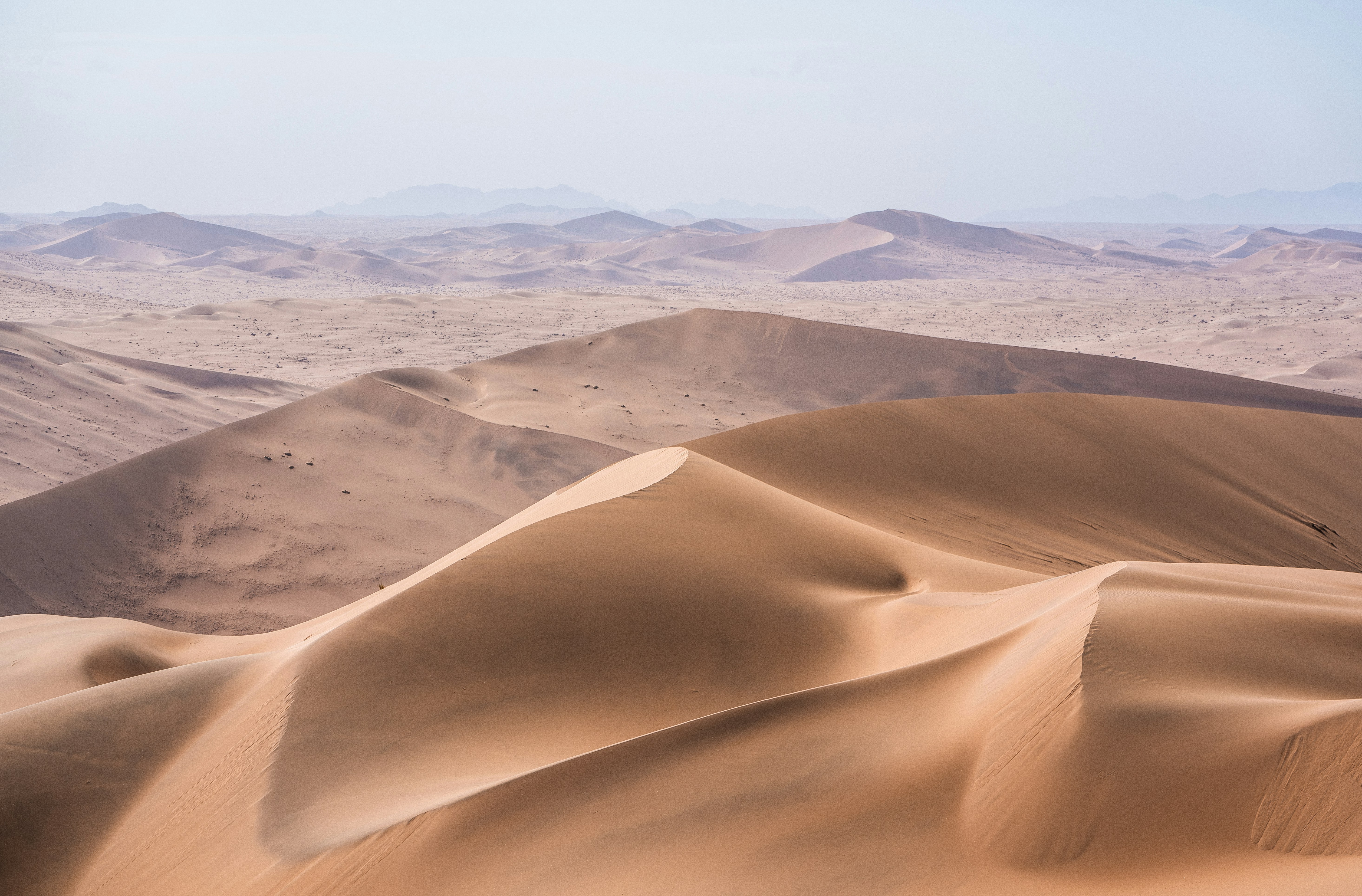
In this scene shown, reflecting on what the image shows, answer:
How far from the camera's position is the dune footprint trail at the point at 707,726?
10.3ft

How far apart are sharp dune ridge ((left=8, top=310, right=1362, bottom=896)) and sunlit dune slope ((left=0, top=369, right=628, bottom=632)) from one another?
85 mm

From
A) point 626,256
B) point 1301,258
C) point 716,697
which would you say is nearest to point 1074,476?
point 716,697

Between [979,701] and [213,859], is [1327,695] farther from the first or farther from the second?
[213,859]

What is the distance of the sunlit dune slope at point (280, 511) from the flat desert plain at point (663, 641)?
0.19 feet

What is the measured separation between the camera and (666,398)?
2092 cm

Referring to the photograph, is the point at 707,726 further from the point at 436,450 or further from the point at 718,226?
the point at 718,226

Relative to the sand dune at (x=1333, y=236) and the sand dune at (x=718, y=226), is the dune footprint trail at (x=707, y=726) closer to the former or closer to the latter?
the sand dune at (x=718, y=226)

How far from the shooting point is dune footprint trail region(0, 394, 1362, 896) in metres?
3.13

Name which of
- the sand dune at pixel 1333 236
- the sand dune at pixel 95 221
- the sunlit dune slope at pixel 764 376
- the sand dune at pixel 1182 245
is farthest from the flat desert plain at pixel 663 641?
the sand dune at pixel 1333 236

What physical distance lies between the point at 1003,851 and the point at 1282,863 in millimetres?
815

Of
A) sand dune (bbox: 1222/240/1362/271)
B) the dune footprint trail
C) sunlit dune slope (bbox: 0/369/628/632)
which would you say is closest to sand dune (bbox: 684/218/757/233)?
sand dune (bbox: 1222/240/1362/271)

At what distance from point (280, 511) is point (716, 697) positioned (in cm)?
949

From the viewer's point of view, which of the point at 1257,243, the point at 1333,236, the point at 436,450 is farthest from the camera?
the point at 1333,236

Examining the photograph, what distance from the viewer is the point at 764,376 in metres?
23.4
